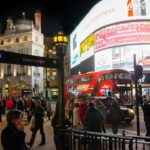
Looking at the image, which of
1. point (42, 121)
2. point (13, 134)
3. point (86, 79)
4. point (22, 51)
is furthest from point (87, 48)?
point (13, 134)

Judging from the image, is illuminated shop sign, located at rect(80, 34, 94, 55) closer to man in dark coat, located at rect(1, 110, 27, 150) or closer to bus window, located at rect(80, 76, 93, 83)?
bus window, located at rect(80, 76, 93, 83)

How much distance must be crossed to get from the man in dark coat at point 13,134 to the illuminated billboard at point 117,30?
48305mm

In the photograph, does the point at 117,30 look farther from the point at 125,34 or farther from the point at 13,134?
the point at 13,134

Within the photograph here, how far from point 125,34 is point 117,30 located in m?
1.47

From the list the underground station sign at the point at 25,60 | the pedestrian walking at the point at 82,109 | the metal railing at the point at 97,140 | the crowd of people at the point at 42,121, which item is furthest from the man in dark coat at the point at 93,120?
the pedestrian walking at the point at 82,109

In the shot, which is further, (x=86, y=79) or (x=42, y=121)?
(x=86, y=79)

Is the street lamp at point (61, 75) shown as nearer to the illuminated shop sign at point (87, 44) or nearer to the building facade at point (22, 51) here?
the illuminated shop sign at point (87, 44)

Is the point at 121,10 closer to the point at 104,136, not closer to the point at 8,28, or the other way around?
the point at 8,28

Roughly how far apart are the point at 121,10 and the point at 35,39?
2826 cm

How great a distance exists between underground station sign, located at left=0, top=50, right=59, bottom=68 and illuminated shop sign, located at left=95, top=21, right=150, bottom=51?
146 feet

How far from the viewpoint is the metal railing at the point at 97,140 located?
25.1 ft

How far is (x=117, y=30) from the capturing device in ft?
180

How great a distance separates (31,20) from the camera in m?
87.6


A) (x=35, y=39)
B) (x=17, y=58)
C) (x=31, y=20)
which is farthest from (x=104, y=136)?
(x=31, y=20)
